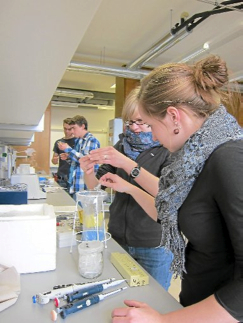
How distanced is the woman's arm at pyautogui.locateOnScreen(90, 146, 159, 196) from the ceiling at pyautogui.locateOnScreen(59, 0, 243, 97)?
1.61 meters

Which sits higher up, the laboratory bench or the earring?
the earring

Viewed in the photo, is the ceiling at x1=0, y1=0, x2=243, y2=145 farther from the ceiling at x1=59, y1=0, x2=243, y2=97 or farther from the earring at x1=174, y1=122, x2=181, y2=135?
the earring at x1=174, y1=122, x2=181, y2=135

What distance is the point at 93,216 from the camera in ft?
3.77

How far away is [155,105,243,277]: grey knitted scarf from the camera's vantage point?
2.17 ft

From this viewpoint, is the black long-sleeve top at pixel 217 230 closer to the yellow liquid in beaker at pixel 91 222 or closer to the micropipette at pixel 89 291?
the micropipette at pixel 89 291

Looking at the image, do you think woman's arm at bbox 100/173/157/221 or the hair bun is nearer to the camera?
the hair bun

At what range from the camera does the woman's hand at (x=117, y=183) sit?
1.17 m

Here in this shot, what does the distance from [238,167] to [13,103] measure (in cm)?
94

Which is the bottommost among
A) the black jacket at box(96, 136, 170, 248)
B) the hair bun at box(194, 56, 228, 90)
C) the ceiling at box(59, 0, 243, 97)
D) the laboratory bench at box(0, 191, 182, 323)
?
the laboratory bench at box(0, 191, 182, 323)

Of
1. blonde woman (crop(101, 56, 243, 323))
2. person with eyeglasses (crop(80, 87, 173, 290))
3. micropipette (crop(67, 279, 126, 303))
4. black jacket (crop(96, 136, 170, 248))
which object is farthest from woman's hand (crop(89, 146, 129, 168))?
micropipette (crop(67, 279, 126, 303))

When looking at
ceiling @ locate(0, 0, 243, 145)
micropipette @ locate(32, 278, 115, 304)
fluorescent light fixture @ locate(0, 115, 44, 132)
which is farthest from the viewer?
fluorescent light fixture @ locate(0, 115, 44, 132)

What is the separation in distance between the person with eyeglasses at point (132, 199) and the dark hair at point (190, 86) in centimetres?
34

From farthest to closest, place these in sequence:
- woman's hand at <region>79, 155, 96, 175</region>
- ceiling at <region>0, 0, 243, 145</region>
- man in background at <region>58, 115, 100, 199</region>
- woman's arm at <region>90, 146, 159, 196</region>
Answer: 1. man in background at <region>58, 115, 100, 199</region>
2. woman's hand at <region>79, 155, 96, 175</region>
3. woman's arm at <region>90, 146, 159, 196</region>
4. ceiling at <region>0, 0, 243, 145</region>

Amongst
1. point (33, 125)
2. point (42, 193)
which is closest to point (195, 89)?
point (33, 125)
